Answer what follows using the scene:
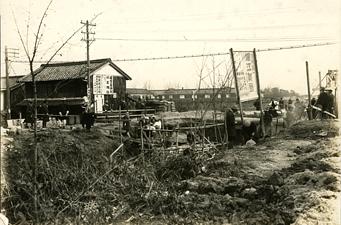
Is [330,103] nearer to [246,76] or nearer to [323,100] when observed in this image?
[323,100]

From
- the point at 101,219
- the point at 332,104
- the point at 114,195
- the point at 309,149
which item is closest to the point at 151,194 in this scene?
the point at 114,195

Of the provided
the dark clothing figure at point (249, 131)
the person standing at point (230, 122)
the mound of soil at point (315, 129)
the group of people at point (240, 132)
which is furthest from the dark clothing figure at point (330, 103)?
the person standing at point (230, 122)

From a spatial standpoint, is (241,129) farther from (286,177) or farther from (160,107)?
(160,107)

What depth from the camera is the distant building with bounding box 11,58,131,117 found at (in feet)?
91.2

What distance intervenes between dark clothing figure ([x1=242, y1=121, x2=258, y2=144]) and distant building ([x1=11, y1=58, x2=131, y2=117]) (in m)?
15.6

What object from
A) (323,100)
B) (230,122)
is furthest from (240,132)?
(323,100)

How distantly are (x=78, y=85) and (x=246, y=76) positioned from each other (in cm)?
1810

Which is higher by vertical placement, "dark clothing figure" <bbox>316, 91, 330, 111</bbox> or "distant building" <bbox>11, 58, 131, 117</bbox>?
"distant building" <bbox>11, 58, 131, 117</bbox>

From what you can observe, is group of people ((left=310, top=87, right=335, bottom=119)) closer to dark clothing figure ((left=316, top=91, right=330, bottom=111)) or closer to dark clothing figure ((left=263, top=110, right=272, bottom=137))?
dark clothing figure ((left=316, top=91, right=330, bottom=111))

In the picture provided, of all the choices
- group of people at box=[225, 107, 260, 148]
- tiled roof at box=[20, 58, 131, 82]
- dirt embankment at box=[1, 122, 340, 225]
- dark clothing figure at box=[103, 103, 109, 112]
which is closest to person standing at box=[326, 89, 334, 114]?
group of people at box=[225, 107, 260, 148]

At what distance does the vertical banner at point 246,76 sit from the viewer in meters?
11.9

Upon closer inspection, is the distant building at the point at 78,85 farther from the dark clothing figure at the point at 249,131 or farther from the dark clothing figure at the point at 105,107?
the dark clothing figure at the point at 249,131

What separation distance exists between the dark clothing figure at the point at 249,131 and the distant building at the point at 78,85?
15553 millimetres

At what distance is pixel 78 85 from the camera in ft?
91.5
